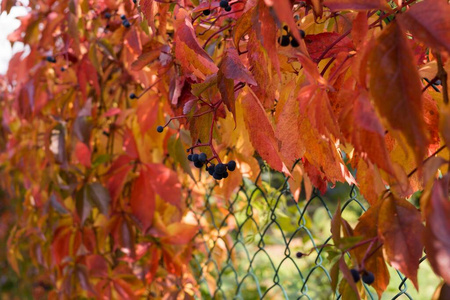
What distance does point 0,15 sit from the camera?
1269 mm

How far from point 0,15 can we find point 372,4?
1065 mm

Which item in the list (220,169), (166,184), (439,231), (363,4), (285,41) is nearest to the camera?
(439,231)

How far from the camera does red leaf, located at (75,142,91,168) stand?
1532 mm

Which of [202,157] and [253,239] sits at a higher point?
[202,157]

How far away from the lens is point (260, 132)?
2.32 ft

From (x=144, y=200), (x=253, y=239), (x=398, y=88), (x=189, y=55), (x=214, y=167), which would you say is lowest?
(x=253, y=239)

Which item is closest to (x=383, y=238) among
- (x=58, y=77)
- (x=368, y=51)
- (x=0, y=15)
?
(x=368, y=51)

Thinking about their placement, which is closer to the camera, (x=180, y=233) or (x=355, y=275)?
(x=355, y=275)

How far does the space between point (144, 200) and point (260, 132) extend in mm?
762

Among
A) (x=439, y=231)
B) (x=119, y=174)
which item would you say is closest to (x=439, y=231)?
(x=439, y=231)

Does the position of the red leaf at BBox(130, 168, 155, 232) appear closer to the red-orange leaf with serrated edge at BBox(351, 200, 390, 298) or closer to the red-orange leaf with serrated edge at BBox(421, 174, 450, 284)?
the red-orange leaf with serrated edge at BBox(351, 200, 390, 298)

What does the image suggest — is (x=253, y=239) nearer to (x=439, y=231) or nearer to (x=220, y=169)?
(x=220, y=169)

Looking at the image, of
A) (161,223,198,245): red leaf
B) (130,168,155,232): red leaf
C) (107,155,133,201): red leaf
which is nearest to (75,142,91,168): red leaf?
(107,155,133,201): red leaf

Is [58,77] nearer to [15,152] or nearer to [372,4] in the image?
[15,152]
